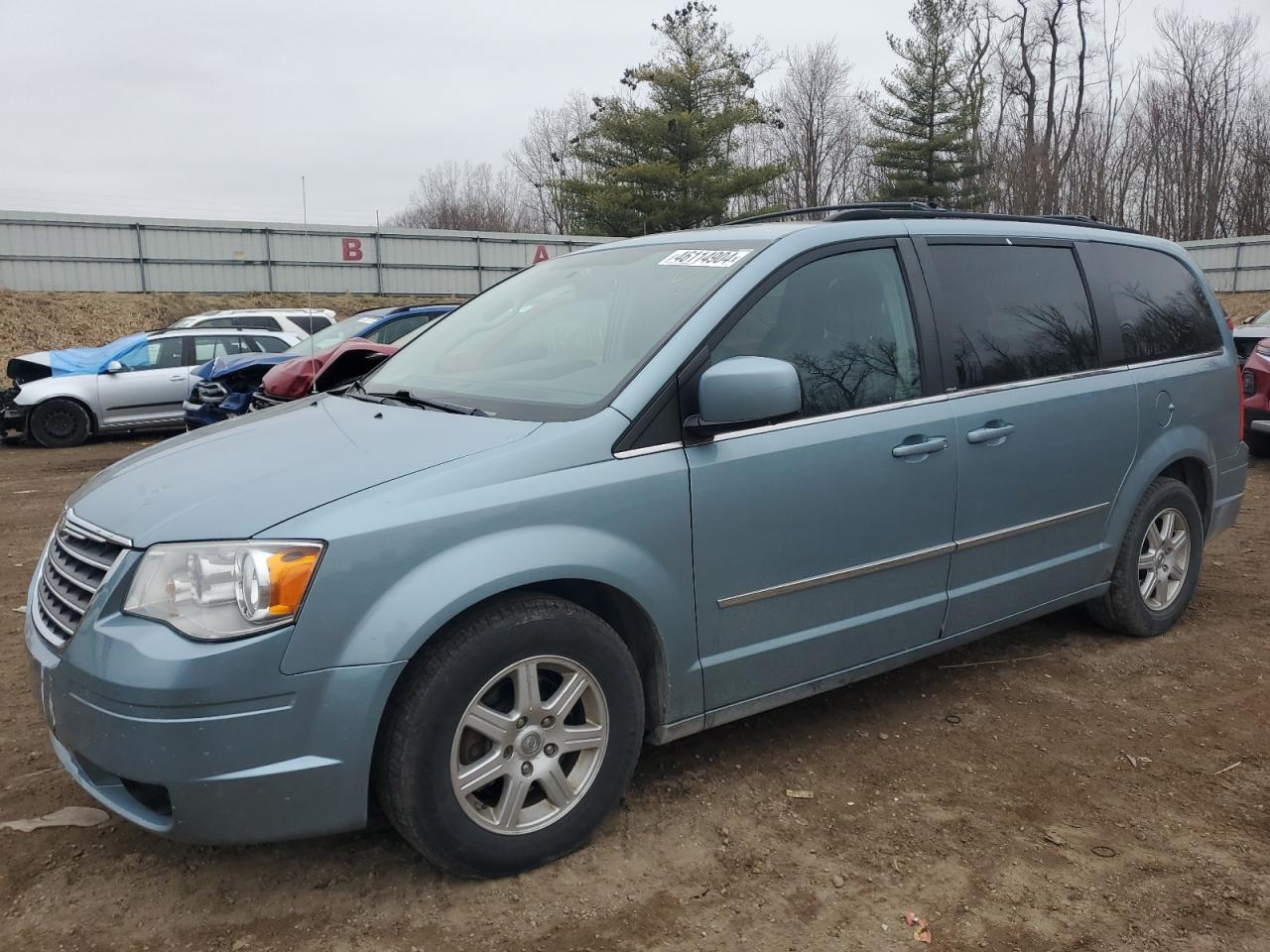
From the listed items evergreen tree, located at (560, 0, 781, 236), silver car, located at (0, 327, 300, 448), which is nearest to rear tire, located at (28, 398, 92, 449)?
silver car, located at (0, 327, 300, 448)

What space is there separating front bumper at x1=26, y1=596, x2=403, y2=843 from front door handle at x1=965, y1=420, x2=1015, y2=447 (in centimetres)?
224

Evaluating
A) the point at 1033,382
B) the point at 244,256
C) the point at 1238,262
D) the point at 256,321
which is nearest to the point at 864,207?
the point at 1033,382

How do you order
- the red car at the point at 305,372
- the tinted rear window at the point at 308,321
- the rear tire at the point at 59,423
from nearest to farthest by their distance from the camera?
the red car at the point at 305,372 → the rear tire at the point at 59,423 → the tinted rear window at the point at 308,321

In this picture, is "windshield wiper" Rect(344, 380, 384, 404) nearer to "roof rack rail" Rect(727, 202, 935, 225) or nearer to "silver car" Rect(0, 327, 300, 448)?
"roof rack rail" Rect(727, 202, 935, 225)

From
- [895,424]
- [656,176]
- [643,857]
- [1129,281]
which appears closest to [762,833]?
[643,857]

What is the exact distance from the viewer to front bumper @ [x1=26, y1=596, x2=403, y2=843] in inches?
90.6

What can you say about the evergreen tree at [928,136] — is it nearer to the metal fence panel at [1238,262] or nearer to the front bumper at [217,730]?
the metal fence panel at [1238,262]

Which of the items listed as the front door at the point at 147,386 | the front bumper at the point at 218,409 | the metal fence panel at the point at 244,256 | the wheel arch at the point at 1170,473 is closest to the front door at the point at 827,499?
the wheel arch at the point at 1170,473

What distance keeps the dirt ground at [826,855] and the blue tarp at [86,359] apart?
33.7 ft

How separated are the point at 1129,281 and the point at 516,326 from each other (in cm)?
277

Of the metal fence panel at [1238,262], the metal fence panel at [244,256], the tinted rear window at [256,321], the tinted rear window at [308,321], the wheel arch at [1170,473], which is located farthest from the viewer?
the metal fence panel at [1238,262]

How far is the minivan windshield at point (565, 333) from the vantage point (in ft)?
10.1

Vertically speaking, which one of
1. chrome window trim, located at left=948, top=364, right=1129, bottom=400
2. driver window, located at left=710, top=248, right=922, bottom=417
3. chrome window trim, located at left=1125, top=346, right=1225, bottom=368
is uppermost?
driver window, located at left=710, top=248, right=922, bottom=417

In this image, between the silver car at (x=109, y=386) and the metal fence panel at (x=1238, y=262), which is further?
the metal fence panel at (x=1238, y=262)
